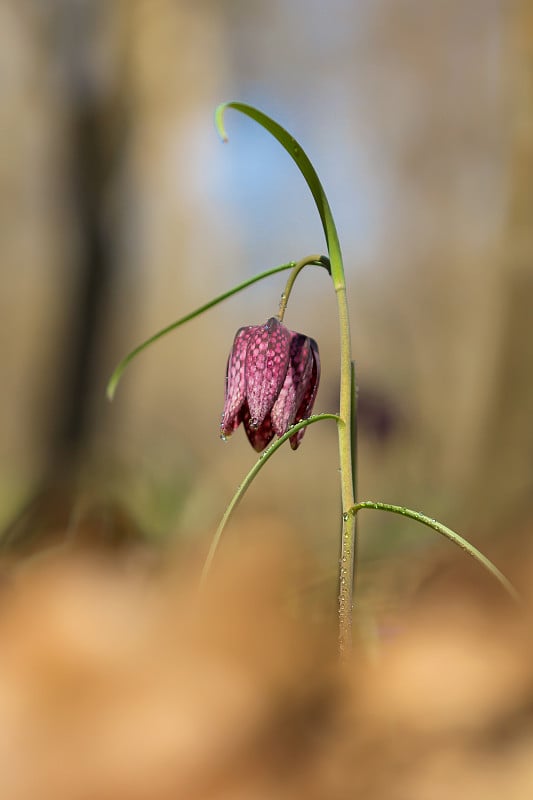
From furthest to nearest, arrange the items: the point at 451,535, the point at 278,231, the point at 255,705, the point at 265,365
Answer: the point at 278,231, the point at 265,365, the point at 451,535, the point at 255,705

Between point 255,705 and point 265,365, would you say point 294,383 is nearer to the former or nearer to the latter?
point 265,365

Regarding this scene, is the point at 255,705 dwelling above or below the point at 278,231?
below

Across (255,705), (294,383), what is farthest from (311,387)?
(255,705)

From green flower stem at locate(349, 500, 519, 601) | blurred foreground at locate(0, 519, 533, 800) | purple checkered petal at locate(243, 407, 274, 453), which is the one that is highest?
purple checkered petal at locate(243, 407, 274, 453)

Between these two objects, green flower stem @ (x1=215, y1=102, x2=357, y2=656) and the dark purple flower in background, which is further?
the dark purple flower in background

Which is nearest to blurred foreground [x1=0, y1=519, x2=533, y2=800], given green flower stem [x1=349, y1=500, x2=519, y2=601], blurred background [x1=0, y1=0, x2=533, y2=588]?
green flower stem [x1=349, y1=500, x2=519, y2=601]

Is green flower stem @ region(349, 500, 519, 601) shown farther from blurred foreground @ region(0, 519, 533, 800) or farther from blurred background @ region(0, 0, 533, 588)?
blurred background @ region(0, 0, 533, 588)

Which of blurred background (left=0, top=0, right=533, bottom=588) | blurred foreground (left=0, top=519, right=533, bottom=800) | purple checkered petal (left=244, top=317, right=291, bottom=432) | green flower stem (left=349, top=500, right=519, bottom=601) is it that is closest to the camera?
blurred foreground (left=0, top=519, right=533, bottom=800)

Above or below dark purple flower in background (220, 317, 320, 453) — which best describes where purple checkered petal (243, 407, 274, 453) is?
below
